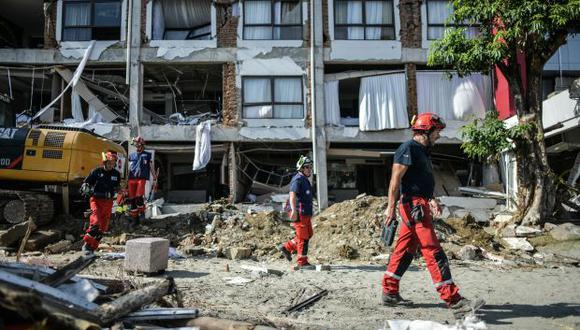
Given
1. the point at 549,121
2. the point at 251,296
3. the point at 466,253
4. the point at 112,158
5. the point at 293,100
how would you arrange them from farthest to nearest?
1. the point at 293,100
2. the point at 549,121
3. the point at 466,253
4. the point at 112,158
5. the point at 251,296

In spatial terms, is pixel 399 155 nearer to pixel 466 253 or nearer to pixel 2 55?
pixel 466 253

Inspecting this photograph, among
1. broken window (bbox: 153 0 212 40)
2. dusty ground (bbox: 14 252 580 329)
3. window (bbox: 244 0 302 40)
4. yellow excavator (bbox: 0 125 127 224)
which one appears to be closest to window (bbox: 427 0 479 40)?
window (bbox: 244 0 302 40)

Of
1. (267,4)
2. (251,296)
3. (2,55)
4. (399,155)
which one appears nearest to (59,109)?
(2,55)

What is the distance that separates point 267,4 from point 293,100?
13.2ft

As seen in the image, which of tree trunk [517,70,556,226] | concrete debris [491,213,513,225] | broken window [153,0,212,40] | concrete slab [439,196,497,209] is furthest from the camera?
broken window [153,0,212,40]

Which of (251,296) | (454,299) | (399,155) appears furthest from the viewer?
(251,296)

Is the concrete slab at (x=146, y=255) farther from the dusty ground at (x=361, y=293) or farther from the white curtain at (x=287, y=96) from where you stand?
the white curtain at (x=287, y=96)

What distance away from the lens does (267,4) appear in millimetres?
17750

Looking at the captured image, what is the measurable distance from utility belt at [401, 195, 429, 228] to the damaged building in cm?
1154

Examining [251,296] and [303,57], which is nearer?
[251,296]

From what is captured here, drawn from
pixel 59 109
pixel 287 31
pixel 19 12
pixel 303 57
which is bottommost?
pixel 59 109

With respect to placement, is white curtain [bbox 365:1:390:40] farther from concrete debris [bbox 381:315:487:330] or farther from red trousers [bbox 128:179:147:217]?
concrete debris [bbox 381:315:487:330]

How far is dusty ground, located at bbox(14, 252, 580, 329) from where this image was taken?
15.0 ft

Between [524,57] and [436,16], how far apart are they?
6.02 meters
